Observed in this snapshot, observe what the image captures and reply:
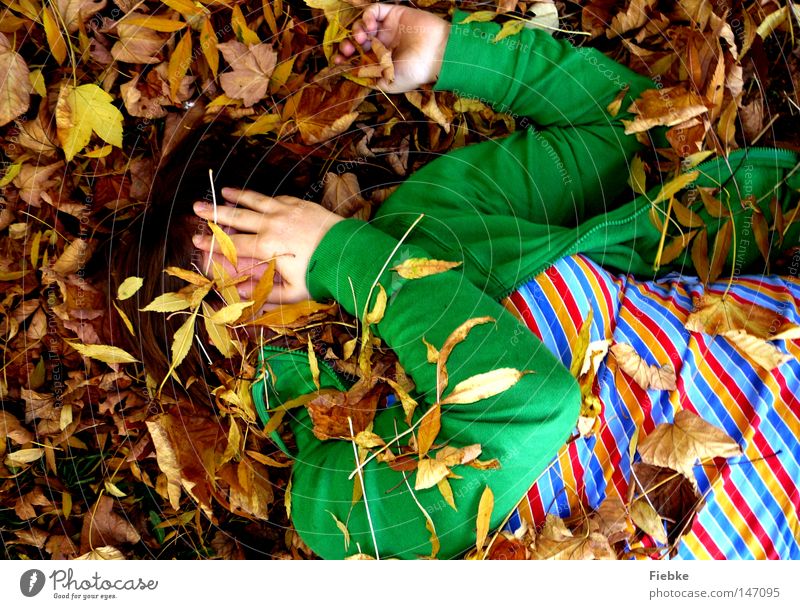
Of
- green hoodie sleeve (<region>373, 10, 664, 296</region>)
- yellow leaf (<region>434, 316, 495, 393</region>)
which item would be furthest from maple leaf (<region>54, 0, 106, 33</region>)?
yellow leaf (<region>434, 316, 495, 393</region>)

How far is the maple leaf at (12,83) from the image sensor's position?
1.91 feet

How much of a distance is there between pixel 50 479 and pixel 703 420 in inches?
25.2

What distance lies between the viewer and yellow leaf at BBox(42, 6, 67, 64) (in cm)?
59

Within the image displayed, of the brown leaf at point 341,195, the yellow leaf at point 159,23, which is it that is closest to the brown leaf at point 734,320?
the brown leaf at point 341,195

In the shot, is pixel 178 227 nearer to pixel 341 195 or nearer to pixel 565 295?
pixel 341 195

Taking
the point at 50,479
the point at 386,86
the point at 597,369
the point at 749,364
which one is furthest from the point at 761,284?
the point at 50,479

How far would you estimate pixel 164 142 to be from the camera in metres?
0.60

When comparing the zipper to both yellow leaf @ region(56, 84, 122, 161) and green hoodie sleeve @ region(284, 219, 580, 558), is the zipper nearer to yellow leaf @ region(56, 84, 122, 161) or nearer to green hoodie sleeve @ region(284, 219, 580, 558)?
green hoodie sleeve @ region(284, 219, 580, 558)

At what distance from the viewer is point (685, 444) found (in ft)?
1.74

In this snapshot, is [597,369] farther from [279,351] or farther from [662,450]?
[279,351]

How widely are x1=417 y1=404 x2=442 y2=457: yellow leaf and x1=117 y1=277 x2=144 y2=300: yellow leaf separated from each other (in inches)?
11.5
